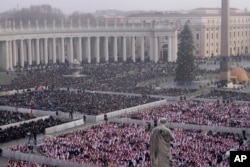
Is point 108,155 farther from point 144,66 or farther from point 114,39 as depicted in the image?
point 114,39

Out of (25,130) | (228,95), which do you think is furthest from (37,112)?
(228,95)

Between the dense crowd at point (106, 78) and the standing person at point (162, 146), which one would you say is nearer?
the standing person at point (162, 146)

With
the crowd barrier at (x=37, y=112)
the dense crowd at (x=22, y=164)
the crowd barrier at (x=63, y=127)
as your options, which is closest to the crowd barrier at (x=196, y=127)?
the crowd barrier at (x=63, y=127)

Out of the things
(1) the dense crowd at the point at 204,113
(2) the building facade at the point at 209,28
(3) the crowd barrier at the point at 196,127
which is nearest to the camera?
(3) the crowd barrier at the point at 196,127

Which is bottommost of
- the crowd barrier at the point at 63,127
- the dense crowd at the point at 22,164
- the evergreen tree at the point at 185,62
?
the crowd barrier at the point at 63,127

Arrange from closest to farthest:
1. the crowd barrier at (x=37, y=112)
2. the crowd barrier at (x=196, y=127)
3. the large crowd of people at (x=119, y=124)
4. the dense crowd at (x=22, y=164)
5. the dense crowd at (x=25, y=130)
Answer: the dense crowd at (x=22, y=164), the large crowd of people at (x=119, y=124), the dense crowd at (x=25, y=130), the crowd barrier at (x=196, y=127), the crowd barrier at (x=37, y=112)

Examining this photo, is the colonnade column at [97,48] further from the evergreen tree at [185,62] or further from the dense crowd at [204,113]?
the dense crowd at [204,113]
